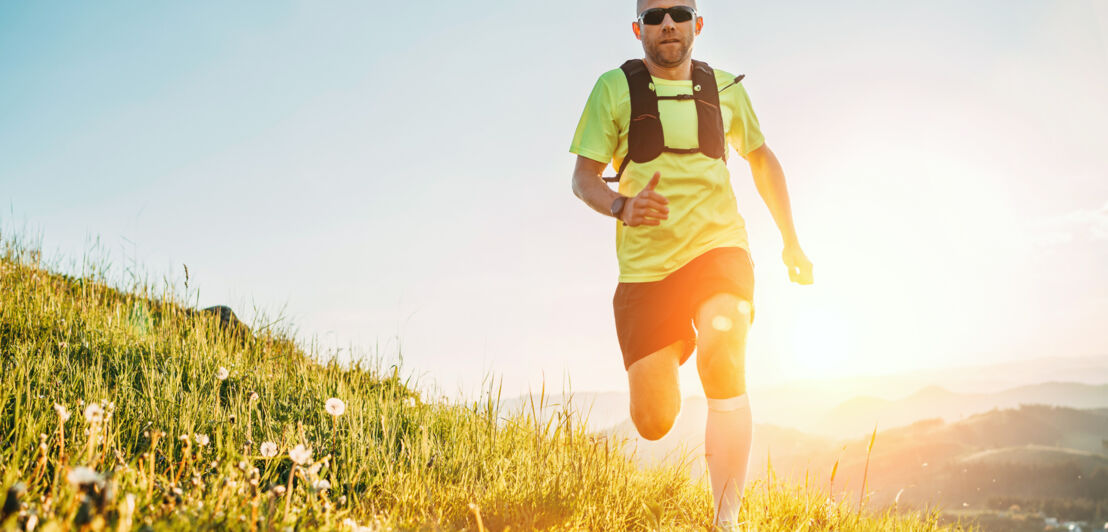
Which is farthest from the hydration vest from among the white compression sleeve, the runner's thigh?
the white compression sleeve

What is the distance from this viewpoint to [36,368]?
14.7 feet

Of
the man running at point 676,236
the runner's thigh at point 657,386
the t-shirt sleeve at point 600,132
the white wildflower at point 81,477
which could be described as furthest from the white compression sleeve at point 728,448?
the white wildflower at point 81,477

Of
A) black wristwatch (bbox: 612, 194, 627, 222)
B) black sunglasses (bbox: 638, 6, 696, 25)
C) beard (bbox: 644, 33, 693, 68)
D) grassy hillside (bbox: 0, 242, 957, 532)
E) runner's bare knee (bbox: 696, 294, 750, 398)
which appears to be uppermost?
black sunglasses (bbox: 638, 6, 696, 25)

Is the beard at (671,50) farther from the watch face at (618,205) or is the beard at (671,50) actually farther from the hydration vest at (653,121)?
the watch face at (618,205)

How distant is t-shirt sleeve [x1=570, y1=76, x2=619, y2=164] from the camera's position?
4.16 meters

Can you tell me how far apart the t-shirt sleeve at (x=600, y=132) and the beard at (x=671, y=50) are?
354 mm

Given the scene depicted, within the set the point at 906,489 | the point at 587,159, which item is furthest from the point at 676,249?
the point at 906,489

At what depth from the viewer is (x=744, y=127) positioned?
4.59 meters

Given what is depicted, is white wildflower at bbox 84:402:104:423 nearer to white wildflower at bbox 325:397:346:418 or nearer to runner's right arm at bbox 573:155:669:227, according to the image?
white wildflower at bbox 325:397:346:418

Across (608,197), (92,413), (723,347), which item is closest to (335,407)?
(92,413)

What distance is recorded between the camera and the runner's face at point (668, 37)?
4.18 meters

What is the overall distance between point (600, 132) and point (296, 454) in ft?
9.36

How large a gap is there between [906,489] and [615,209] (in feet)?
9.16

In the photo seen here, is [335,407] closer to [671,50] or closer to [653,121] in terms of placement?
[653,121]
